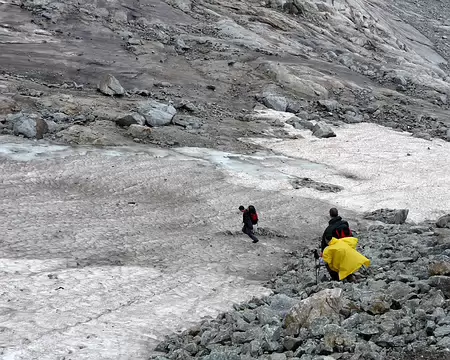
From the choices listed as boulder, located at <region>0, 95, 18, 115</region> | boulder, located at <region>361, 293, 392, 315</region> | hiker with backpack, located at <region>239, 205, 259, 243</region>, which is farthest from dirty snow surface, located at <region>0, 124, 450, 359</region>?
boulder, located at <region>361, 293, 392, 315</region>

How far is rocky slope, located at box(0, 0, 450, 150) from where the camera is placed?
86.9ft

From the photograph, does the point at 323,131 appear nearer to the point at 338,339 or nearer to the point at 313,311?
the point at 313,311

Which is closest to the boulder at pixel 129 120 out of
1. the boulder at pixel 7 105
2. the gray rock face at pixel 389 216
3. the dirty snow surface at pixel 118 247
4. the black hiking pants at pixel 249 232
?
the dirty snow surface at pixel 118 247

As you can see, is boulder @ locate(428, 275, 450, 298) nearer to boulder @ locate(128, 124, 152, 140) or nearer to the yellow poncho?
the yellow poncho

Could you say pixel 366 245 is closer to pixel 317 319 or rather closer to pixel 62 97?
pixel 317 319

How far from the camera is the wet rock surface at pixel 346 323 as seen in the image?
734 centimetres

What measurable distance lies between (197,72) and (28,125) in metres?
16.2

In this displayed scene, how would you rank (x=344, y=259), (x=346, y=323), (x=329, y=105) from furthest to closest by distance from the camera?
1. (x=329, y=105)
2. (x=344, y=259)
3. (x=346, y=323)

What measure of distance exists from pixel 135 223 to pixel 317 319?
9.87 m

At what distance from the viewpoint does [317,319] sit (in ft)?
26.9

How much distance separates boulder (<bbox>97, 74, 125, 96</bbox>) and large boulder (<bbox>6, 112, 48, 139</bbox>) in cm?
642

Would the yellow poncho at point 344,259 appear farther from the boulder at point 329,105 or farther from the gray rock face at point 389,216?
the boulder at point 329,105

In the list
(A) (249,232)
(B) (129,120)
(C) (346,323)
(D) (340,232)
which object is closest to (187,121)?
(B) (129,120)

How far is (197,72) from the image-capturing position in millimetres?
36688
